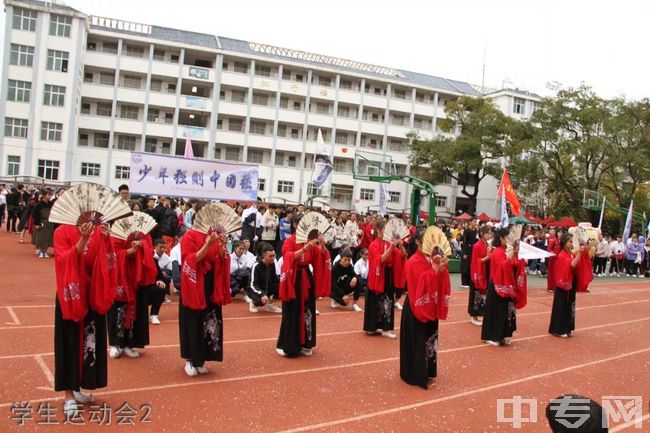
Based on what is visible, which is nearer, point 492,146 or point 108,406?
point 108,406

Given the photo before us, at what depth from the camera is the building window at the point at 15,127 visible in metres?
37.1

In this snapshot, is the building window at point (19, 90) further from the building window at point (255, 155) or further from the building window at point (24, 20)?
the building window at point (255, 155)

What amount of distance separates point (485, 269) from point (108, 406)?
7.07 meters

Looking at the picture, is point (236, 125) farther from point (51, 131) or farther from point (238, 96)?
point (51, 131)

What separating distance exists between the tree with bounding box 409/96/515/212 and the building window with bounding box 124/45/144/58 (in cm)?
2277

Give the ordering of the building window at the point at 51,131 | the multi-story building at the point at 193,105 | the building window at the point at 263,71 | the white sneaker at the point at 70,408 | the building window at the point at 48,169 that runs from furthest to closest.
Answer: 1. the building window at the point at 263,71
2. the building window at the point at 48,169
3. the building window at the point at 51,131
4. the multi-story building at the point at 193,105
5. the white sneaker at the point at 70,408

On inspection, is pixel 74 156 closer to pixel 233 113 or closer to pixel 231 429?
pixel 233 113

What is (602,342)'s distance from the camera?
9719 mm

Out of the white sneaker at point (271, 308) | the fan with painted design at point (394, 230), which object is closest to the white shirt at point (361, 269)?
the white sneaker at point (271, 308)

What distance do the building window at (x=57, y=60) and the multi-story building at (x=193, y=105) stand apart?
7 centimetres

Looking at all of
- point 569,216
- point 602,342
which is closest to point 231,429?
point 602,342

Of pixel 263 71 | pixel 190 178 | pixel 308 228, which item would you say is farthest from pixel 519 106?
pixel 308 228

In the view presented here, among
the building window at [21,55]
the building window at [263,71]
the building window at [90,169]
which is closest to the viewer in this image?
the building window at [21,55]

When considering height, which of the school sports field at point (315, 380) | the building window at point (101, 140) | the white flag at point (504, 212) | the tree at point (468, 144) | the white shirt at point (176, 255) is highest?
the tree at point (468, 144)
